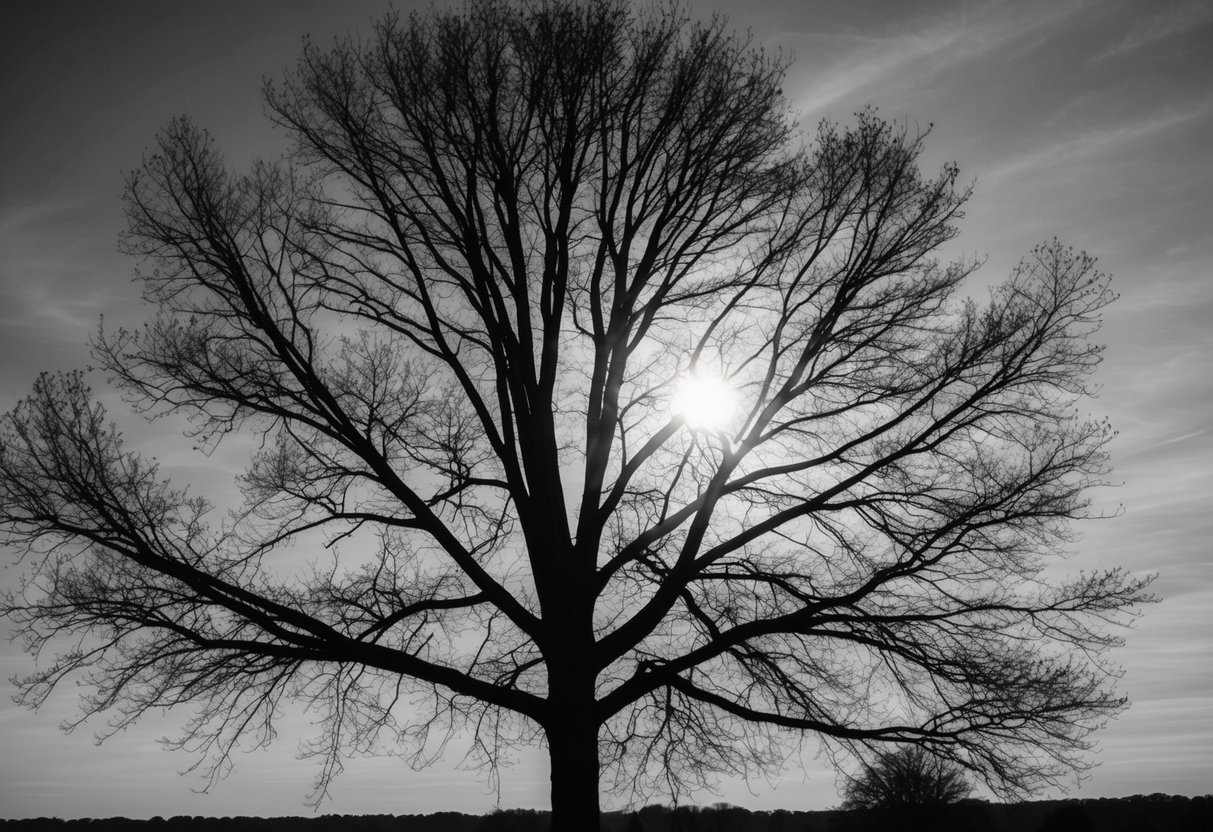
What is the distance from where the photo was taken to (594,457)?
11.4 metres

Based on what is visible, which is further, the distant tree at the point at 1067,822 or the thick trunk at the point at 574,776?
the distant tree at the point at 1067,822

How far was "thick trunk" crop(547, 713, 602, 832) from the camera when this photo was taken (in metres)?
9.77

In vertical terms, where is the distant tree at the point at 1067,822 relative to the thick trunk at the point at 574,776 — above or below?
below

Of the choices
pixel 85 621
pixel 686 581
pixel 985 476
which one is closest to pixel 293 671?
pixel 85 621

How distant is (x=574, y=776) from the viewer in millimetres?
9844

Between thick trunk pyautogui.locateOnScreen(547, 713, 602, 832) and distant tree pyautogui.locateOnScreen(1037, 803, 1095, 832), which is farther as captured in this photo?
distant tree pyautogui.locateOnScreen(1037, 803, 1095, 832)

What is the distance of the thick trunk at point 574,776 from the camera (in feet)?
32.1

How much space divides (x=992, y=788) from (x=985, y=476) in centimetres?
323

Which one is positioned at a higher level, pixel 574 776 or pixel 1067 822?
pixel 574 776

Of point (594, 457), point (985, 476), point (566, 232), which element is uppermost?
point (566, 232)

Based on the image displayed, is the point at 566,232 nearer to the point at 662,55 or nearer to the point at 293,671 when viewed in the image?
the point at 662,55

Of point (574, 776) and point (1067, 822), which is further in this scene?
point (1067, 822)

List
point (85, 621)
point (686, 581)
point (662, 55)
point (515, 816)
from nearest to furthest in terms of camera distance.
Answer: point (85, 621) → point (686, 581) → point (662, 55) → point (515, 816)

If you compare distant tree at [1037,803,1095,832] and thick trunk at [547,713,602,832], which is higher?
thick trunk at [547,713,602,832]
